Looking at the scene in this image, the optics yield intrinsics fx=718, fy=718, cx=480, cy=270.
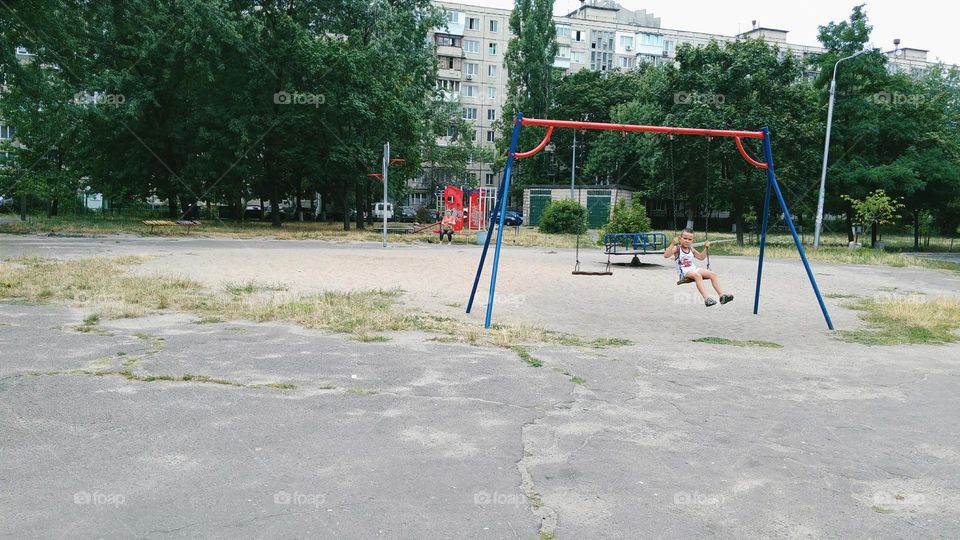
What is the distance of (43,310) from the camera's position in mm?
10008

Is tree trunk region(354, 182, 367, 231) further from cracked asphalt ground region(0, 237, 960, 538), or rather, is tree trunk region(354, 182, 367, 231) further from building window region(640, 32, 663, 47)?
building window region(640, 32, 663, 47)

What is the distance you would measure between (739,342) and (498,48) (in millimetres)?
77833

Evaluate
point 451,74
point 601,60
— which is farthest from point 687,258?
point 601,60

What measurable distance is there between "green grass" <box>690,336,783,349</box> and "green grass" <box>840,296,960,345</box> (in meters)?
1.39

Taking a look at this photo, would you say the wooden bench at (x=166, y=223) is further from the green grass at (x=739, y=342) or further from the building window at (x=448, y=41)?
the building window at (x=448, y=41)

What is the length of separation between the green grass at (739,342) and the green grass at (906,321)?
1389 millimetres

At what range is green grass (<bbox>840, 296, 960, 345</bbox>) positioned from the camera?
10203 millimetres

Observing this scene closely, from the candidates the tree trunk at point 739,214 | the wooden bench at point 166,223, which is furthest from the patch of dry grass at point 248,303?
the tree trunk at point 739,214

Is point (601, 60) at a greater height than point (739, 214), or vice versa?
point (601, 60)

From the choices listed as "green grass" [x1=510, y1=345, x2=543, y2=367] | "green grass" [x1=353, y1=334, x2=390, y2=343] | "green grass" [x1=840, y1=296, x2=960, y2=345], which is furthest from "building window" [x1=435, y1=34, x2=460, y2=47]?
"green grass" [x1=510, y1=345, x2=543, y2=367]

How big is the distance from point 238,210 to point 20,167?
1345 cm

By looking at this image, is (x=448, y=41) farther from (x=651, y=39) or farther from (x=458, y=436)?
(x=458, y=436)

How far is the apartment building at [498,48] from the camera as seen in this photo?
79.1m

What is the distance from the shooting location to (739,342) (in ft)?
31.7
